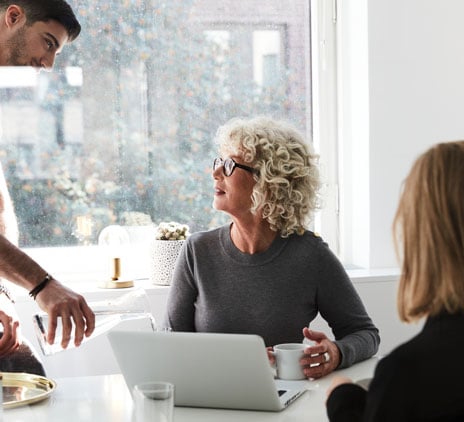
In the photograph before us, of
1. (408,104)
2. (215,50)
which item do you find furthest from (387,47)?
(215,50)

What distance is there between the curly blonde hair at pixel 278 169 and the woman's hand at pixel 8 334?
846mm

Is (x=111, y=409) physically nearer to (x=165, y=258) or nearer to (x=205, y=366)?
(x=205, y=366)

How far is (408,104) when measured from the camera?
3.62m

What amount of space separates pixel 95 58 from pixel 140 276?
950mm

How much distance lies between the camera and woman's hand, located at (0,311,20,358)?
2119 millimetres

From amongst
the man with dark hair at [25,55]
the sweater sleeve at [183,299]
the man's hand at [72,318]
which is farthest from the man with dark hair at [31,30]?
the man's hand at [72,318]

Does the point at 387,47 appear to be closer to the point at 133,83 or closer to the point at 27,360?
the point at 133,83

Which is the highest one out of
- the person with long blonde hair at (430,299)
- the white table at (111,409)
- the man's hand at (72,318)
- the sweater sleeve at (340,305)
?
the person with long blonde hair at (430,299)

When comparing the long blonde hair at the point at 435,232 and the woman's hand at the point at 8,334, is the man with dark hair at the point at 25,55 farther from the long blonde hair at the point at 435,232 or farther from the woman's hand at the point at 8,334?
the long blonde hair at the point at 435,232

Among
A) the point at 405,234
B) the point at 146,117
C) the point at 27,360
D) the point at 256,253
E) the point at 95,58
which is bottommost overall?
the point at 27,360

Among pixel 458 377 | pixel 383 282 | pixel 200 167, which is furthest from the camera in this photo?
pixel 200 167

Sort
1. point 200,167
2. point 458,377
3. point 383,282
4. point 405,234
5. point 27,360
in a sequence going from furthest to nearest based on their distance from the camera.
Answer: point 200,167 < point 383,282 < point 27,360 < point 405,234 < point 458,377

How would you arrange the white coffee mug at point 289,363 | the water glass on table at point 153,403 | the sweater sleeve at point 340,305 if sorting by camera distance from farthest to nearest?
1. the sweater sleeve at point 340,305
2. the white coffee mug at point 289,363
3. the water glass on table at point 153,403

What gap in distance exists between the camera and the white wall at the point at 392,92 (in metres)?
3.57
